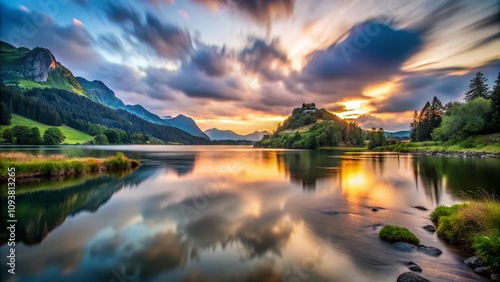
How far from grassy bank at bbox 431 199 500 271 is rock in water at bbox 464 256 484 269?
0.26 metres

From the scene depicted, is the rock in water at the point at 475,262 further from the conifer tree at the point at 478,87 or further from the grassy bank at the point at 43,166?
the conifer tree at the point at 478,87

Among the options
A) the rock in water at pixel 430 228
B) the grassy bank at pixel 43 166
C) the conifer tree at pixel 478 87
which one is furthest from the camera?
the conifer tree at pixel 478 87

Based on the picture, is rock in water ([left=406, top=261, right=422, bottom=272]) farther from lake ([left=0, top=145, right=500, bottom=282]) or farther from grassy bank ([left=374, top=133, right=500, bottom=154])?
grassy bank ([left=374, top=133, right=500, bottom=154])

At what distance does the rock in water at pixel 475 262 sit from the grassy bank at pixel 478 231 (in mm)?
257

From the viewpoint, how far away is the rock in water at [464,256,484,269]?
9.05m

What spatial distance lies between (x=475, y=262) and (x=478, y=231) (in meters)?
2.45

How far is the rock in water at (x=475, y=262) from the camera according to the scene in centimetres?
905

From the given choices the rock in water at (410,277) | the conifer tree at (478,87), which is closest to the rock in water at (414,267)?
the rock in water at (410,277)

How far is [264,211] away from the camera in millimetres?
19047

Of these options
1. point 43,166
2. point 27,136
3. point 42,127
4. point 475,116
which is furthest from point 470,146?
point 42,127

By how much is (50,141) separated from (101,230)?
595ft

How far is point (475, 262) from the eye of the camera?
9.17 metres

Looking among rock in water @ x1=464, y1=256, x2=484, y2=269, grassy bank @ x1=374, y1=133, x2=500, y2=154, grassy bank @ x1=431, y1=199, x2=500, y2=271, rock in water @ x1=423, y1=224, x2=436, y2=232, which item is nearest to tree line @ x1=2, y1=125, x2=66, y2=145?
rock in water @ x1=423, y1=224, x2=436, y2=232

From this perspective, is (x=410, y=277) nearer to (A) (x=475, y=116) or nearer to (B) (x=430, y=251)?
(B) (x=430, y=251)
